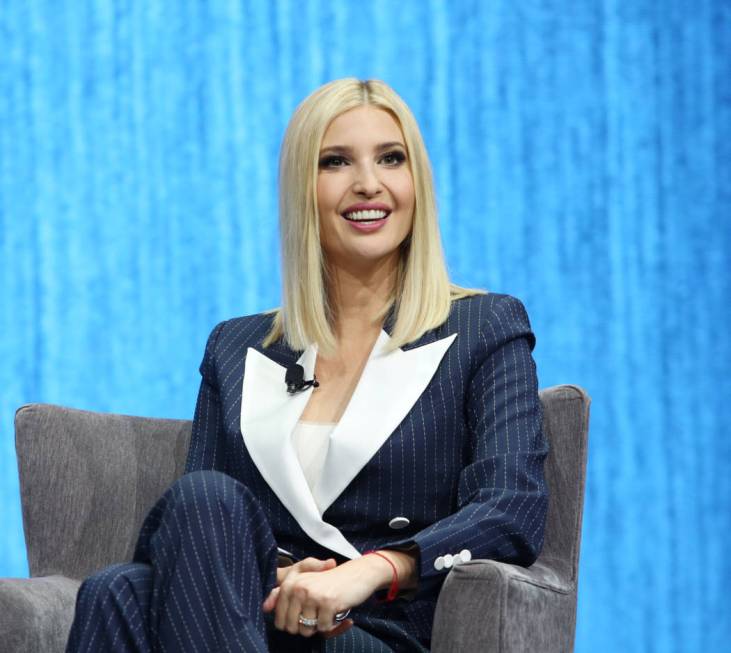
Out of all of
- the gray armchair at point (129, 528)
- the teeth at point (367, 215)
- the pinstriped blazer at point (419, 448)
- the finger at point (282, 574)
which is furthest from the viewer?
the teeth at point (367, 215)

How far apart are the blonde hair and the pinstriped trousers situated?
21.5 inches

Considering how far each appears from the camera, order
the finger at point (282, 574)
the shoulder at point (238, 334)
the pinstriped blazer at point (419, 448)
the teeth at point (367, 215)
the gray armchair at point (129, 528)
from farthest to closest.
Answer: the shoulder at point (238, 334) → the teeth at point (367, 215) → the pinstriped blazer at point (419, 448) → the finger at point (282, 574) → the gray armchair at point (129, 528)

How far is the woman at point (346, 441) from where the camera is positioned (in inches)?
58.5

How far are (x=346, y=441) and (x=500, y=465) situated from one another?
0.24 metres

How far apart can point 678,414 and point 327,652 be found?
58.3 inches

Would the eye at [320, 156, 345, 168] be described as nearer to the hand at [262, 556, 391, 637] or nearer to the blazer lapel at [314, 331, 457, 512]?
the blazer lapel at [314, 331, 457, 512]

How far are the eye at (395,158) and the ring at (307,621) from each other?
783mm

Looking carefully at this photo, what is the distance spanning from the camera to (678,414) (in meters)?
2.88

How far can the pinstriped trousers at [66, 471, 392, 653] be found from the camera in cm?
144

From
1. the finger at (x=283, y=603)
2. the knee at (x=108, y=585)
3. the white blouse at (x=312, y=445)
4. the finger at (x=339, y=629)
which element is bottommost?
the finger at (x=339, y=629)

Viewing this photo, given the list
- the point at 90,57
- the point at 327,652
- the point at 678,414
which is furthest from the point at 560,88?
the point at 327,652

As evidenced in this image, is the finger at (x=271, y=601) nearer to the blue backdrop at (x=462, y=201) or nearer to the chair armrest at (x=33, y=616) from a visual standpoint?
the chair armrest at (x=33, y=616)

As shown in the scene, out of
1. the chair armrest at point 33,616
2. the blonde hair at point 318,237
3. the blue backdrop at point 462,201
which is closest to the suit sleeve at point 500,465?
the blonde hair at point 318,237

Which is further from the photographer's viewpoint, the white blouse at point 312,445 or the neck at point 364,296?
the neck at point 364,296
